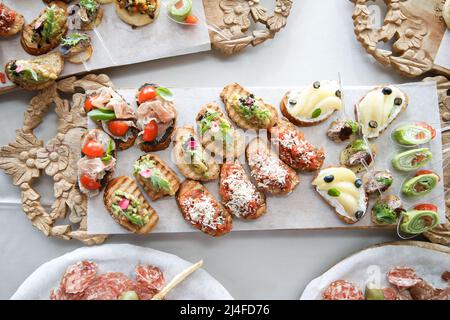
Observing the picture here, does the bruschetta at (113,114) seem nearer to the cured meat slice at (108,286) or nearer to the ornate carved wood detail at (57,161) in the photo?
the ornate carved wood detail at (57,161)

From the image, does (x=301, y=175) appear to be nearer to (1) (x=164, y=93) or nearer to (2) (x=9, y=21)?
(1) (x=164, y=93)

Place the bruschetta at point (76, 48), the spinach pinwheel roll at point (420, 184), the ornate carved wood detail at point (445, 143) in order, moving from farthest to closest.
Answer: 1. the ornate carved wood detail at point (445, 143)
2. the spinach pinwheel roll at point (420, 184)
3. the bruschetta at point (76, 48)

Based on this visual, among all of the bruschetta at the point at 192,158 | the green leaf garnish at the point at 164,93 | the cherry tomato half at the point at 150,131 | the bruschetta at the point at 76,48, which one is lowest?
the bruschetta at the point at 192,158

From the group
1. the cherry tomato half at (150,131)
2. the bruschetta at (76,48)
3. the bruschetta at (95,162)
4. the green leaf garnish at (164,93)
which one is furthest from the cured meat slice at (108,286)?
the bruschetta at (76,48)

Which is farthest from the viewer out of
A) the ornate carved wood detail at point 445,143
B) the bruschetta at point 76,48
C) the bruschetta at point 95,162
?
the ornate carved wood detail at point 445,143

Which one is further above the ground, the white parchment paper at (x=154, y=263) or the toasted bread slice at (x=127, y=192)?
the toasted bread slice at (x=127, y=192)

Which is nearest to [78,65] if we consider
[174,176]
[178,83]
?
[178,83]

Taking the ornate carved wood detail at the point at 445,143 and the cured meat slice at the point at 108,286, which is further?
the ornate carved wood detail at the point at 445,143

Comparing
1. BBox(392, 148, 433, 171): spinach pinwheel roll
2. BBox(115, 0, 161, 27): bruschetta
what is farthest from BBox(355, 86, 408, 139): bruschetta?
BBox(115, 0, 161, 27): bruschetta
